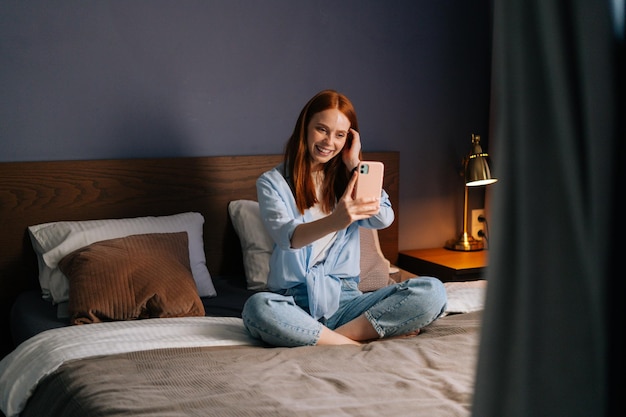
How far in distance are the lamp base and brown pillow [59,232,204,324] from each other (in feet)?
5.12

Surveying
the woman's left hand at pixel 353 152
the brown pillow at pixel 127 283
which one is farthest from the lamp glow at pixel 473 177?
the brown pillow at pixel 127 283

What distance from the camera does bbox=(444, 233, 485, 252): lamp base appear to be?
364 centimetres

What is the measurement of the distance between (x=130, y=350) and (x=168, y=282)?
0.47m

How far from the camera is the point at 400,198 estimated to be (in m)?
3.62

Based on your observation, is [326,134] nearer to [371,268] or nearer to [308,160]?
[308,160]

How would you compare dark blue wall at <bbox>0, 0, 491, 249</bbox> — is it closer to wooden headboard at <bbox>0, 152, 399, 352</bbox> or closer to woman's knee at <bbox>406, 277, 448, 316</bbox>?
wooden headboard at <bbox>0, 152, 399, 352</bbox>

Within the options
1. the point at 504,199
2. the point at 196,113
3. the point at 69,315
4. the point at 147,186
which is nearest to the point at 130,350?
the point at 69,315

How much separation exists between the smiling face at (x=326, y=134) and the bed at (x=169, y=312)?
60 cm

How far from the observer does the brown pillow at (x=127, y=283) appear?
2377 mm

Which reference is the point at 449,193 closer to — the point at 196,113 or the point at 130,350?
the point at 196,113

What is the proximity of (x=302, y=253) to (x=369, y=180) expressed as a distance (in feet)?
1.08

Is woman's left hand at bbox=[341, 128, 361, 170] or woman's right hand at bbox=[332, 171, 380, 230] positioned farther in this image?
woman's left hand at bbox=[341, 128, 361, 170]

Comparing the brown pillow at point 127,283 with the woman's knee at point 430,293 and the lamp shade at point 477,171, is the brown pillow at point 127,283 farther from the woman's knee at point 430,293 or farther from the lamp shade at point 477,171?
the lamp shade at point 477,171

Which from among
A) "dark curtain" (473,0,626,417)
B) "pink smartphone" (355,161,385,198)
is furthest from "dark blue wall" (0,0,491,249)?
"dark curtain" (473,0,626,417)
